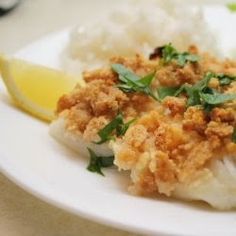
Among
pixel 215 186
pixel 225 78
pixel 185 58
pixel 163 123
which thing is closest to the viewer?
pixel 215 186

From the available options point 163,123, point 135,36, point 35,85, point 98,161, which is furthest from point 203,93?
point 135,36

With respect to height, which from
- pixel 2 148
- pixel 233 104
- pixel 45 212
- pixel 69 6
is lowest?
pixel 69 6

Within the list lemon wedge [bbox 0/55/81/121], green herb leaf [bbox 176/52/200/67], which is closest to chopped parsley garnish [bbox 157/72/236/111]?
green herb leaf [bbox 176/52/200/67]

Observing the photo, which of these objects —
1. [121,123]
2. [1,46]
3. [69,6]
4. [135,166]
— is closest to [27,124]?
[121,123]

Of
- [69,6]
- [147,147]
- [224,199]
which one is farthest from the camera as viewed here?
[69,6]

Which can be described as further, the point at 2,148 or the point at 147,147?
the point at 2,148

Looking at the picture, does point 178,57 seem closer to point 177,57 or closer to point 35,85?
point 177,57

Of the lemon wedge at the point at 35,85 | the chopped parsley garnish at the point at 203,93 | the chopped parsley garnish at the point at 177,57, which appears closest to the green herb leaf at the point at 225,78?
the chopped parsley garnish at the point at 203,93

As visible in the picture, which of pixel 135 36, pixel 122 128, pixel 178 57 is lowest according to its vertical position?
pixel 135 36

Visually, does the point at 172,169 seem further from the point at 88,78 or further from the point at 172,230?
the point at 88,78
